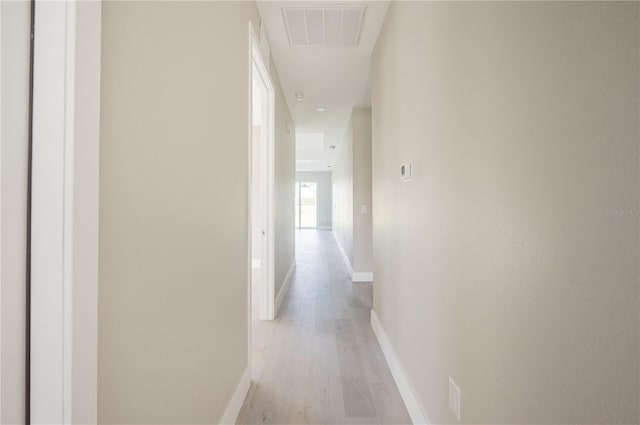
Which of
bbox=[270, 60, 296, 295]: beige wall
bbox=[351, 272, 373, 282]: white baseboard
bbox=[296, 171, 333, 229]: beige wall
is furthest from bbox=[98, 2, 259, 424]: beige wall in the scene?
bbox=[296, 171, 333, 229]: beige wall

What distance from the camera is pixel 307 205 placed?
46.5ft

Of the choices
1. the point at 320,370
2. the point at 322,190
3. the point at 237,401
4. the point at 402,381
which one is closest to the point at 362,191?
the point at 320,370

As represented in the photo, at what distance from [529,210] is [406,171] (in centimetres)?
102

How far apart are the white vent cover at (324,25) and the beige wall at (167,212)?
0.90m

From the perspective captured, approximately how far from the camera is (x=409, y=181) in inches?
68.6

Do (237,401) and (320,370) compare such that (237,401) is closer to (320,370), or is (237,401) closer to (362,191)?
(320,370)

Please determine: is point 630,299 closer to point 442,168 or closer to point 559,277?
point 559,277

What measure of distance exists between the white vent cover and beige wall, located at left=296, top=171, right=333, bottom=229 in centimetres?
1104

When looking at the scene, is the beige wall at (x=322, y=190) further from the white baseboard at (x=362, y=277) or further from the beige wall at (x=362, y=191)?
the white baseboard at (x=362, y=277)

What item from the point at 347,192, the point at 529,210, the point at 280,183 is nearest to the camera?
the point at 529,210

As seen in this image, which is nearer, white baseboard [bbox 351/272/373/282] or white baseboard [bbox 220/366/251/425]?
white baseboard [bbox 220/366/251/425]

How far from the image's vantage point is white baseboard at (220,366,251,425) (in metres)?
1.47

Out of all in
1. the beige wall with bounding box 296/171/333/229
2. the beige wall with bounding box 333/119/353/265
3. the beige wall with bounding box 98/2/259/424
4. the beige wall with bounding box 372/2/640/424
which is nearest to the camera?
the beige wall with bounding box 372/2/640/424

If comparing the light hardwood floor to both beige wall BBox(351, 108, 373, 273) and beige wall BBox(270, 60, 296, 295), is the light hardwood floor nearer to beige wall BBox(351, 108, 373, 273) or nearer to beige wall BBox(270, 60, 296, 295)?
beige wall BBox(270, 60, 296, 295)
